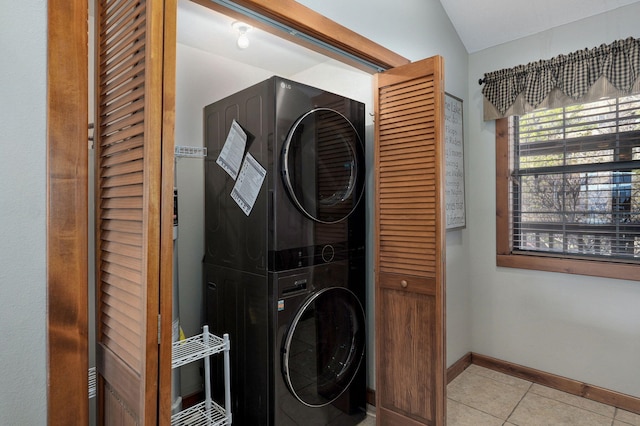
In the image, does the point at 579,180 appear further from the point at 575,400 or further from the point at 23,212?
the point at 23,212

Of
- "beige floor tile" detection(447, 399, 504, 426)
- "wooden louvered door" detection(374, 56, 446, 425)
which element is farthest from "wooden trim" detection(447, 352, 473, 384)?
"wooden louvered door" detection(374, 56, 446, 425)

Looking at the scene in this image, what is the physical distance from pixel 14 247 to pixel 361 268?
1.65 meters

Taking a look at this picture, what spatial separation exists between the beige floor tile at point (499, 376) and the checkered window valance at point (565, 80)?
6.44ft

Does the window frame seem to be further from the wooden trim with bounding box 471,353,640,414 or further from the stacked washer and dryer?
the stacked washer and dryer

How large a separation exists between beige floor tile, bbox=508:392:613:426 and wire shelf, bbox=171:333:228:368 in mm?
1822

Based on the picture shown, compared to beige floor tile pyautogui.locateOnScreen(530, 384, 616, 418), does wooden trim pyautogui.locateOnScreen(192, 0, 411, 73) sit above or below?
above

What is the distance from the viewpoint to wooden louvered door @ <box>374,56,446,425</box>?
1.71 metres

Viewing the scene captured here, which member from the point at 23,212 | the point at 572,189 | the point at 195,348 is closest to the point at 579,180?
the point at 572,189

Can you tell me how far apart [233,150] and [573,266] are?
236cm

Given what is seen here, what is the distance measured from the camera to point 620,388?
88.6 inches

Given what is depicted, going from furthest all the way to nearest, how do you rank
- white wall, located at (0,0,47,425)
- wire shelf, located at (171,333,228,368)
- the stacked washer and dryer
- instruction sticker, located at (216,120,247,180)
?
1. instruction sticker, located at (216,120,247,180)
2. the stacked washer and dryer
3. wire shelf, located at (171,333,228,368)
4. white wall, located at (0,0,47,425)

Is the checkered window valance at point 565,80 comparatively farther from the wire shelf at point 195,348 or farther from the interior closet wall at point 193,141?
the wire shelf at point 195,348

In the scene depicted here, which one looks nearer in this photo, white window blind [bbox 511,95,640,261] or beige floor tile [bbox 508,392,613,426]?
beige floor tile [bbox 508,392,613,426]

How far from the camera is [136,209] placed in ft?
2.92
